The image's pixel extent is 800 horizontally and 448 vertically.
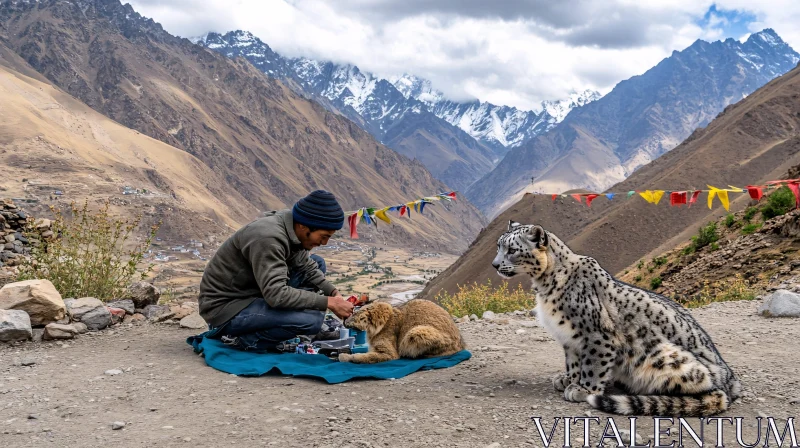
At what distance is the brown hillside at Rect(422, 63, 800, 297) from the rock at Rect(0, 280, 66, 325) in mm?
33282

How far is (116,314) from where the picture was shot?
363 inches

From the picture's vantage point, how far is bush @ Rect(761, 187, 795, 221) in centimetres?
1814

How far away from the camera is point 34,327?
8180 mm

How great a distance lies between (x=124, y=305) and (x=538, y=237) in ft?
24.0

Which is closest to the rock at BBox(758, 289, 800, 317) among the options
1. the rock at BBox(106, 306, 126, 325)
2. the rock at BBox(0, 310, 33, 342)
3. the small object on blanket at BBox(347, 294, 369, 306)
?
the small object on blanket at BBox(347, 294, 369, 306)

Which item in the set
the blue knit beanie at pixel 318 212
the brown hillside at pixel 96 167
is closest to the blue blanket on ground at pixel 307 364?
the blue knit beanie at pixel 318 212

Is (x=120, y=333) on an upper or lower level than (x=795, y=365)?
lower

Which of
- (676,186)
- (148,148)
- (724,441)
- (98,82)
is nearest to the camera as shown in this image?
(724,441)

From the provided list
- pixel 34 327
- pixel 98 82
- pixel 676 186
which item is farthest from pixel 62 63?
pixel 34 327

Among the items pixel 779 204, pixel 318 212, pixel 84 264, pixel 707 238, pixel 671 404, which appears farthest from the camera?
pixel 707 238

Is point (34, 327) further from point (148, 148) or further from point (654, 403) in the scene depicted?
point (148, 148)

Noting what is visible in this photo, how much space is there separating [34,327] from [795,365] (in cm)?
960

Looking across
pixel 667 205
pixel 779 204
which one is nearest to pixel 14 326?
pixel 779 204

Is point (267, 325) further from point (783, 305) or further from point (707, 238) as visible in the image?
point (707, 238)
